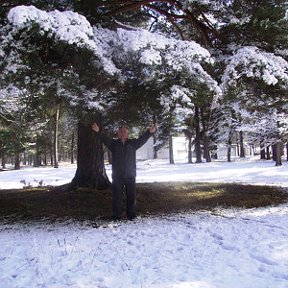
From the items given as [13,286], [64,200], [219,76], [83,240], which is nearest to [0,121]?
[64,200]

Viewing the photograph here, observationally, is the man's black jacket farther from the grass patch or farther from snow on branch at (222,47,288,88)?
snow on branch at (222,47,288,88)

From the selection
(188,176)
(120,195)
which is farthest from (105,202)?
(188,176)

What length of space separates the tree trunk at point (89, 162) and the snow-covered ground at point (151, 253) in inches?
134

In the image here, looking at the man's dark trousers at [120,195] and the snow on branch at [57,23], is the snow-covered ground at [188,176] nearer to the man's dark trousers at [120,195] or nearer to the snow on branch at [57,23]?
the man's dark trousers at [120,195]

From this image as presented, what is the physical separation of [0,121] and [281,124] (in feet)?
58.2

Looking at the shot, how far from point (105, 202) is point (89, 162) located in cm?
195

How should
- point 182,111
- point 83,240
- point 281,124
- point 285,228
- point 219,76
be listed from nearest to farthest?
point 83,240 → point 285,228 → point 182,111 → point 219,76 → point 281,124

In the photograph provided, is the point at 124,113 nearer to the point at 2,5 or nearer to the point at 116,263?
the point at 2,5

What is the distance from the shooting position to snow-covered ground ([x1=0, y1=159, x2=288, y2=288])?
4.28 metres

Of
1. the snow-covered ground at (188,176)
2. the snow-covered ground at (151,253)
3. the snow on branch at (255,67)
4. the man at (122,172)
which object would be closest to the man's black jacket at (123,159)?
the man at (122,172)

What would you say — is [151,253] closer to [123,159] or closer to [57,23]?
[123,159]

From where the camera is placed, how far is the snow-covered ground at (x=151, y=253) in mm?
4281

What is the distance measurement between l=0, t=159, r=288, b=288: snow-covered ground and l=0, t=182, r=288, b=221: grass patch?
2.70 ft

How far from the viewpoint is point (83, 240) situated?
6.09 m
